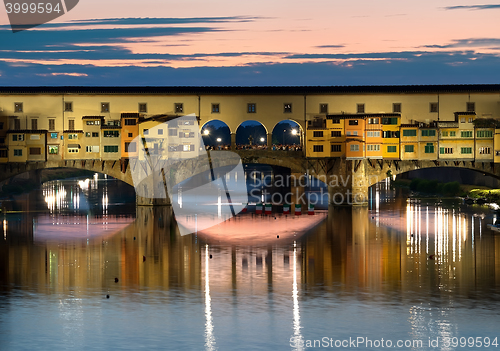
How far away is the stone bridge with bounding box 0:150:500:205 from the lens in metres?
81.8

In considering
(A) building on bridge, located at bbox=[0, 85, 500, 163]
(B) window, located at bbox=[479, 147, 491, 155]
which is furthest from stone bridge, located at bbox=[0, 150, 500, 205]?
(B) window, located at bbox=[479, 147, 491, 155]

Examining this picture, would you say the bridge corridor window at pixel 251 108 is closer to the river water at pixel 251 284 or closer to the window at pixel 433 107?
the river water at pixel 251 284

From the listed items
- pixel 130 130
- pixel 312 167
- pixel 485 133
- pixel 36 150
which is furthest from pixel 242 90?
pixel 485 133

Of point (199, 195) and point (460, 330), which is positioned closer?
point (460, 330)

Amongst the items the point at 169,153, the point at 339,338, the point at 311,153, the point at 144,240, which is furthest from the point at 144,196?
the point at 339,338

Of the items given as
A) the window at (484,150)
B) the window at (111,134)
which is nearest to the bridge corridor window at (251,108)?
the window at (111,134)

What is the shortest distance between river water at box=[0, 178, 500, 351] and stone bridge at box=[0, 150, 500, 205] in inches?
437

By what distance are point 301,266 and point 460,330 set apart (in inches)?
645

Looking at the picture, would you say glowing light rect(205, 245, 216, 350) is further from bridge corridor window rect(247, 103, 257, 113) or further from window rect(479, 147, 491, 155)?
window rect(479, 147, 491, 155)

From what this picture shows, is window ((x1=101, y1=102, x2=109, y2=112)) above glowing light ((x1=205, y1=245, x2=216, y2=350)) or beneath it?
above

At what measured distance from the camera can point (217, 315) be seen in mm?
32625

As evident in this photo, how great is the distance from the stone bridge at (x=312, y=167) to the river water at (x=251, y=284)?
11098 mm

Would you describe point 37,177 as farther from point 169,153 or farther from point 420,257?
point 420,257

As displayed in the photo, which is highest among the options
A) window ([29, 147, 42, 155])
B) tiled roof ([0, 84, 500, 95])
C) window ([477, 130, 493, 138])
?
tiled roof ([0, 84, 500, 95])
